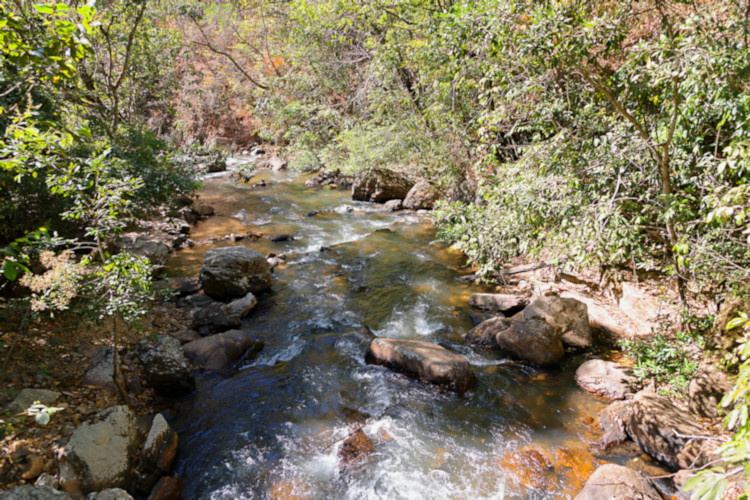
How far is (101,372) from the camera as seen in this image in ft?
16.3

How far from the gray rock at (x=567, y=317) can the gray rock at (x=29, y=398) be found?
727cm

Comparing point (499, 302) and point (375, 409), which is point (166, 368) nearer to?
point (375, 409)

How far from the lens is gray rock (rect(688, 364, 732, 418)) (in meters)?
4.44

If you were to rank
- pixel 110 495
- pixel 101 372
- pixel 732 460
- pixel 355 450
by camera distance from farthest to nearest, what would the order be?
pixel 101 372 < pixel 355 450 < pixel 110 495 < pixel 732 460

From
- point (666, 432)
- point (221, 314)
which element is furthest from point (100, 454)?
point (666, 432)

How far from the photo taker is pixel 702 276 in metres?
4.75

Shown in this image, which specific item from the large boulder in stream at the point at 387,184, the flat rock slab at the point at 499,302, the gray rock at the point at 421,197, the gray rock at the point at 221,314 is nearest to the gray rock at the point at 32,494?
the gray rock at the point at 221,314

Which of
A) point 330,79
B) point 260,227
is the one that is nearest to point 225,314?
point 260,227

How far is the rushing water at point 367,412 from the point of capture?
14.1ft

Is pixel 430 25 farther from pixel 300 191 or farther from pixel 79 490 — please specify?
pixel 300 191

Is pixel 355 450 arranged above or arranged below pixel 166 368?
below

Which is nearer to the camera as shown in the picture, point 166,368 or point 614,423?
point 614,423

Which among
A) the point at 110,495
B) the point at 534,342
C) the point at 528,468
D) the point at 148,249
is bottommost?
the point at 528,468

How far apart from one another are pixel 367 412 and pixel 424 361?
122cm
